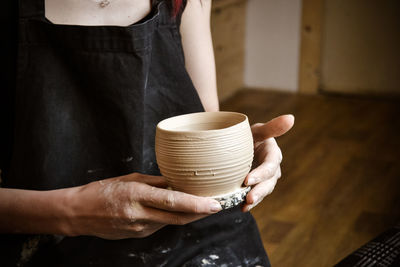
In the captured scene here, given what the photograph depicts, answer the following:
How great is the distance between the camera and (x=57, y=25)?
85 cm

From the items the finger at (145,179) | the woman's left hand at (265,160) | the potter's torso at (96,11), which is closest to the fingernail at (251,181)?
the woman's left hand at (265,160)

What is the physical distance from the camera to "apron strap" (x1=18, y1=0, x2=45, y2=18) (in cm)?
85

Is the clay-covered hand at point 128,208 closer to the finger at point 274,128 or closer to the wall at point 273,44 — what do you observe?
the finger at point 274,128

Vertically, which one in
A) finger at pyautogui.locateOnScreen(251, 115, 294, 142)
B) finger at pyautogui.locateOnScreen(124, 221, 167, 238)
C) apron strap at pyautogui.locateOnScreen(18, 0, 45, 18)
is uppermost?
apron strap at pyautogui.locateOnScreen(18, 0, 45, 18)

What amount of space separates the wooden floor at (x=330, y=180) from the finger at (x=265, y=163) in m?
1.09

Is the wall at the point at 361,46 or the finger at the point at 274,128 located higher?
the finger at the point at 274,128

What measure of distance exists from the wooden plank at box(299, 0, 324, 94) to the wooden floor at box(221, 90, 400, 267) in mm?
228

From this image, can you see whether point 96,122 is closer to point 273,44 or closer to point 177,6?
point 177,6

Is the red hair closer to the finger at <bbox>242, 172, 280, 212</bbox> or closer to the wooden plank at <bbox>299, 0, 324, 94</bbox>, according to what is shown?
the finger at <bbox>242, 172, 280, 212</bbox>

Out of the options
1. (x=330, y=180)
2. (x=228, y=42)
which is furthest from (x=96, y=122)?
(x=228, y=42)

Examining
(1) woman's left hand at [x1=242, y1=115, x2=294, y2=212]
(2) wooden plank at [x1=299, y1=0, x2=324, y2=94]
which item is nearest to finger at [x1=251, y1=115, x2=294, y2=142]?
(1) woman's left hand at [x1=242, y1=115, x2=294, y2=212]

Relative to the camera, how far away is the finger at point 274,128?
831 mm

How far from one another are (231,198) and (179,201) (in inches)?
3.8

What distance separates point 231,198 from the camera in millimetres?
773
